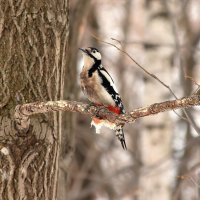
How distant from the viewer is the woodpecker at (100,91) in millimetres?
3393

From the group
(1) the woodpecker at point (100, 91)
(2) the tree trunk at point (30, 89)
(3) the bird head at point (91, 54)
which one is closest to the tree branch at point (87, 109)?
(2) the tree trunk at point (30, 89)

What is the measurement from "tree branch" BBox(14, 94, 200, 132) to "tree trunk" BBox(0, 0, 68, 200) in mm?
107

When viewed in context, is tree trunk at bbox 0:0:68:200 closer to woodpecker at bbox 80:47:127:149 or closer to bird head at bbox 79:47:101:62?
woodpecker at bbox 80:47:127:149

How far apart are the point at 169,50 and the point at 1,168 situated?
4.79 m

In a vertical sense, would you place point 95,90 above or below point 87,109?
above

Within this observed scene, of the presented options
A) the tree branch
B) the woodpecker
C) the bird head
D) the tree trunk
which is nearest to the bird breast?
the woodpecker

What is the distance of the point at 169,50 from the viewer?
7.26 meters

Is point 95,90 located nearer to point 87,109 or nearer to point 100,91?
point 100,91

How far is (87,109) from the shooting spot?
2.59 metres

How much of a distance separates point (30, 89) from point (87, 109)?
0.42 metres

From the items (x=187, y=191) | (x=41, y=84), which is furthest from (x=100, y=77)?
(x=187, y=191)

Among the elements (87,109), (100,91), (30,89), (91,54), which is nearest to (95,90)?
(100,91)

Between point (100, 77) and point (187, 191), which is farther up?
point (100, 77)

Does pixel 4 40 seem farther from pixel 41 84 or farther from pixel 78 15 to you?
pixel 78 15
